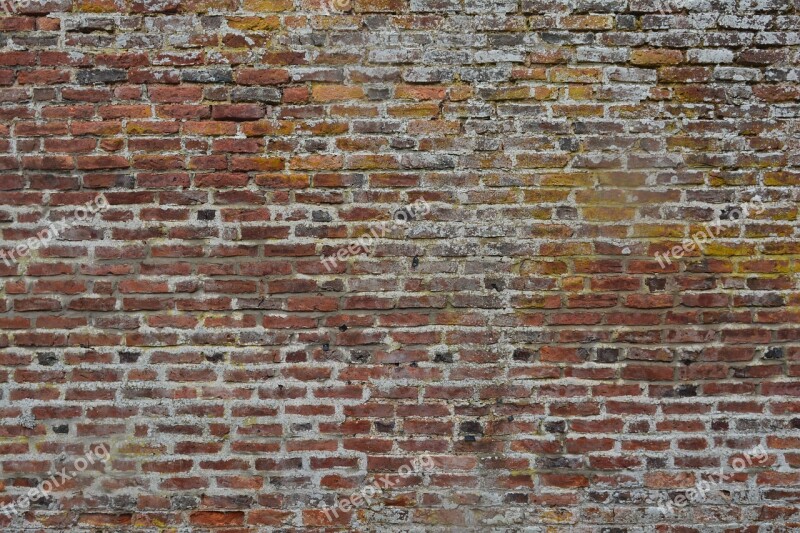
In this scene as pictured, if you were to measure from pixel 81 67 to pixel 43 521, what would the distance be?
201 centimetres

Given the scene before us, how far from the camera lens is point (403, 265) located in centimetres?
262

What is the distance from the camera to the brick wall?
102 inches
